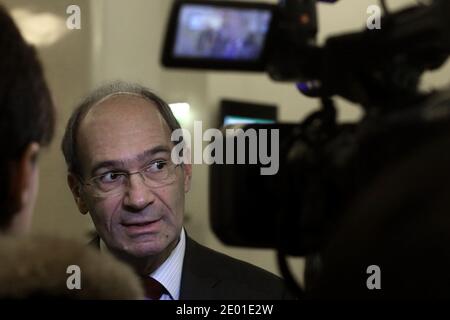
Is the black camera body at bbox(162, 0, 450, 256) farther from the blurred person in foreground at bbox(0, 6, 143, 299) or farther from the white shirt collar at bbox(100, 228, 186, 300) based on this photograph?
the blurred person in foreground at bbox(0, 6, 143, 299)

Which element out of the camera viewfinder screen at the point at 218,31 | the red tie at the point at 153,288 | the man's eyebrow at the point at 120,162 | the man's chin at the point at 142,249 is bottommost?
the red tie at the point at 153,288

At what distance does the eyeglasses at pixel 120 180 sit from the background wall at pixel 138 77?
1.9 inches

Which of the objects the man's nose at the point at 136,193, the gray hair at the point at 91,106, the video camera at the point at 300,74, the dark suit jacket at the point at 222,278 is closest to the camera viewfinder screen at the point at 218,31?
the video camera at the point at 300,74

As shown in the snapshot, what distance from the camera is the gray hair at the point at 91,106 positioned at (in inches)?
44.4

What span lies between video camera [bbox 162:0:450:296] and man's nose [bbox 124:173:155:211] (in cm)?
11

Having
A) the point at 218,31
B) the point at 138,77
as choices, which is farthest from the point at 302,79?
the point at 138,77

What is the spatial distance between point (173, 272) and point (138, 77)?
337 mm

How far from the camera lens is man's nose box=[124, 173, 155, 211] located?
113 cm

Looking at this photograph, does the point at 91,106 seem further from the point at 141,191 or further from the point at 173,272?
the point at 173,272

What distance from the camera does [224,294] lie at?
115cm

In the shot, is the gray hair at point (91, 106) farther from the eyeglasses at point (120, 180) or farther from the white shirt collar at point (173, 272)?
the white shirt collar at point (173, 272)

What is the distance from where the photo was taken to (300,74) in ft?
3.59

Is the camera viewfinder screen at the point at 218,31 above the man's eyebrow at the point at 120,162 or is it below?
above
